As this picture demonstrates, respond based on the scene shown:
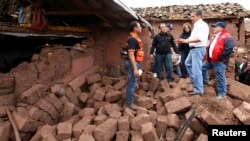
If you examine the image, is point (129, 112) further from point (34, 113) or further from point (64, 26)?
point (64, 26)

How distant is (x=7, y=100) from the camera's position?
21.3 feet

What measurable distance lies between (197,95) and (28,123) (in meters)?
3.46

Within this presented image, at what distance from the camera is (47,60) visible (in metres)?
7.25

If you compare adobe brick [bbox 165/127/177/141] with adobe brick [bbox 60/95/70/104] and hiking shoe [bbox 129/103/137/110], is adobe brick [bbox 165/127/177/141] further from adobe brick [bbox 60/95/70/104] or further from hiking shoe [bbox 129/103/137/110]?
adobe brick [bbox 60/95/70/104]

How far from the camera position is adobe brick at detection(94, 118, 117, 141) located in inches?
207

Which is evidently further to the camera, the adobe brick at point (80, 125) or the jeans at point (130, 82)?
the jeans at point (130, 82)

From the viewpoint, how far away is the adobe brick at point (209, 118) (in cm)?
520

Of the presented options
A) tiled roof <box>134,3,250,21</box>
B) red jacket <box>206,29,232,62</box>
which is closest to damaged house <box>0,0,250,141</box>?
red jacket <box>206,29,232,62</box>

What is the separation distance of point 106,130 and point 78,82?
7.14 ft

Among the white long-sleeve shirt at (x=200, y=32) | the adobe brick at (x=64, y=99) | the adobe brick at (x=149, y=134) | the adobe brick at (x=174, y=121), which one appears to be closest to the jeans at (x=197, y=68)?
the white long-sleeve shirt at (x=200, y=32)

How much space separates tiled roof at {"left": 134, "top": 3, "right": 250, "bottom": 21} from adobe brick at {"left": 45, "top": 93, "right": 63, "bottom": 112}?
1159cm

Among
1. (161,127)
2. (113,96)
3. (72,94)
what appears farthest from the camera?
(72,94)

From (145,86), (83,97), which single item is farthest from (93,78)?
(145,86)

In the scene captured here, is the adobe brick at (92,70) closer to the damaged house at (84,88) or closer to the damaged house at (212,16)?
the damaged house at (84,88)
